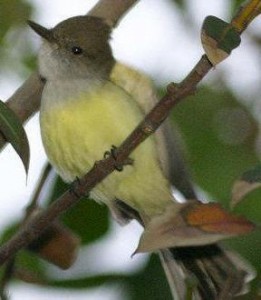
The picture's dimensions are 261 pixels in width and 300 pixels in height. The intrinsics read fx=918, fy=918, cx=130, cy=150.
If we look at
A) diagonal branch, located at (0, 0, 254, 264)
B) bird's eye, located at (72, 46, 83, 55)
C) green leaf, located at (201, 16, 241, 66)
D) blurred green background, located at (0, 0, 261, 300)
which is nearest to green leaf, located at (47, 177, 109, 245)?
blurred green background, located at (0, 0, 261, 300)

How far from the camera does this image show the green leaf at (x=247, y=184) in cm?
214

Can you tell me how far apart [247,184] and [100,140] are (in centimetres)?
107

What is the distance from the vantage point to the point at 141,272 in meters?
2.94

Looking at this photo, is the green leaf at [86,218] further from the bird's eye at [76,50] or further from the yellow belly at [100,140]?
the bird's eye at [76,50]

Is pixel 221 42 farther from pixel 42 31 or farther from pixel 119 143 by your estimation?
pixel 42 31

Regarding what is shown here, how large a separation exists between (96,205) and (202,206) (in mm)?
1267

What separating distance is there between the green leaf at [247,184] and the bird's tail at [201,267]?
531 mm

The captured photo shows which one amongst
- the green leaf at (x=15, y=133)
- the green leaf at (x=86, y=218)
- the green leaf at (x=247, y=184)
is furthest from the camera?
the green leaf at (x=86, y=218)

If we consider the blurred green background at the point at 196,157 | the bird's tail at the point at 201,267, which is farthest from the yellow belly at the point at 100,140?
the bird's tail at the point at 201,267

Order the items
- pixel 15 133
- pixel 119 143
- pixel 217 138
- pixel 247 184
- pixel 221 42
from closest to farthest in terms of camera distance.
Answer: pixel 221 42 < pixel 247 184 < pixel 15 133 < pixel 119 143 < pixel 217 138

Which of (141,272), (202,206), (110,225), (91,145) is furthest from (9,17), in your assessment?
(202,206)

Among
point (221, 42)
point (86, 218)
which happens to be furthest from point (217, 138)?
point (221, 42)

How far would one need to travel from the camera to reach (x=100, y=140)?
10.3ft

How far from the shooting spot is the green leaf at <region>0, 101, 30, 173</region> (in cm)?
227
